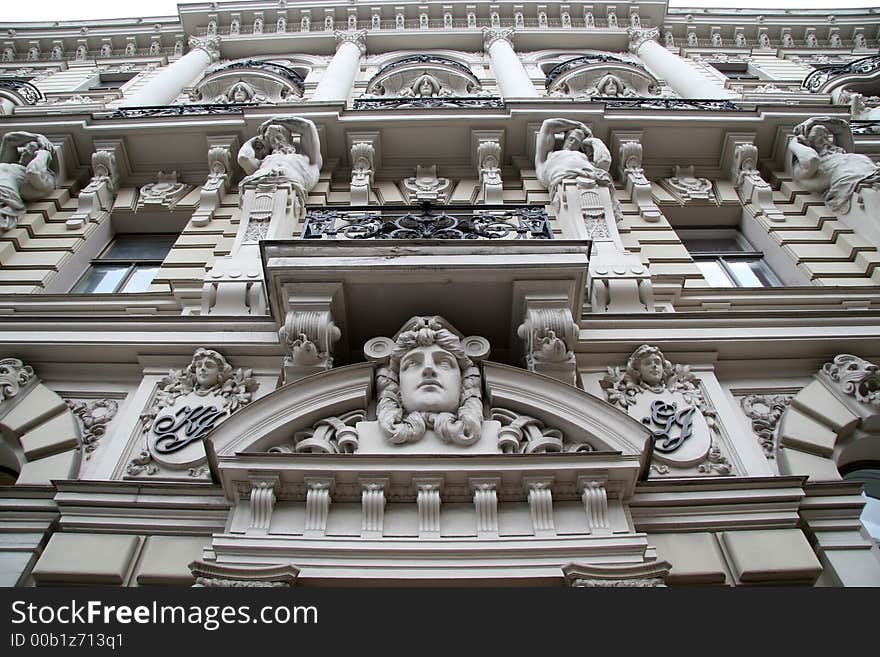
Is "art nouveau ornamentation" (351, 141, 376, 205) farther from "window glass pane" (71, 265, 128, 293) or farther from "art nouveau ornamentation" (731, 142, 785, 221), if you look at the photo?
"art nouveau ornamentation" (731, 142, 785, 221)

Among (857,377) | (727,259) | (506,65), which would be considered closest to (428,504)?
(857,377)

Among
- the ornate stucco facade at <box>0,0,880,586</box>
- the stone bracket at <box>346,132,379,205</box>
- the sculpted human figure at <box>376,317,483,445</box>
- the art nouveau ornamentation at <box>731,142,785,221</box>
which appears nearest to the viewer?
the ornate stucco facade at <box>0,0,880,586</box>

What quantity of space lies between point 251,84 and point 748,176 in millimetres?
12261

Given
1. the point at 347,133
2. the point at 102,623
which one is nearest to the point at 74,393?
the point at 102,623

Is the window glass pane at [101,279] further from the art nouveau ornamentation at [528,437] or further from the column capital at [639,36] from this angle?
the column capital at [639,36]

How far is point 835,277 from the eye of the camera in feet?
32.1

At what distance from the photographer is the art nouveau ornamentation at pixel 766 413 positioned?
7.04 meters

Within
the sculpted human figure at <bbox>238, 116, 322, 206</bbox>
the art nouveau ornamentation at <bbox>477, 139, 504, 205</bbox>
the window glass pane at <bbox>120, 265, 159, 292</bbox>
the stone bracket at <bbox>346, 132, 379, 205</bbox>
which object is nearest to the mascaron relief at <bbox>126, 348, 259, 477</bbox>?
the window glass pane at <bbox>120, 265, 159, 292</bbox>

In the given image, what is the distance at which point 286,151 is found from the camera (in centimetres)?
1169

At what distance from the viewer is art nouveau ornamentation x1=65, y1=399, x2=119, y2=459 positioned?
7.17m

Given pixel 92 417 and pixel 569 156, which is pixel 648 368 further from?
pixel 92 417

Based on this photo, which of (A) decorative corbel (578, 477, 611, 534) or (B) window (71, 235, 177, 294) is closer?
(A) decorative corbel (578, 477, 611, 534)

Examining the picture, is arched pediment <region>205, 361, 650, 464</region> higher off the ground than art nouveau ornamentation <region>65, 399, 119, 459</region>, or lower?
lower

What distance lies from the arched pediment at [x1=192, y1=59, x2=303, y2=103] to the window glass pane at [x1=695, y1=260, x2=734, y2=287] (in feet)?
35.6
